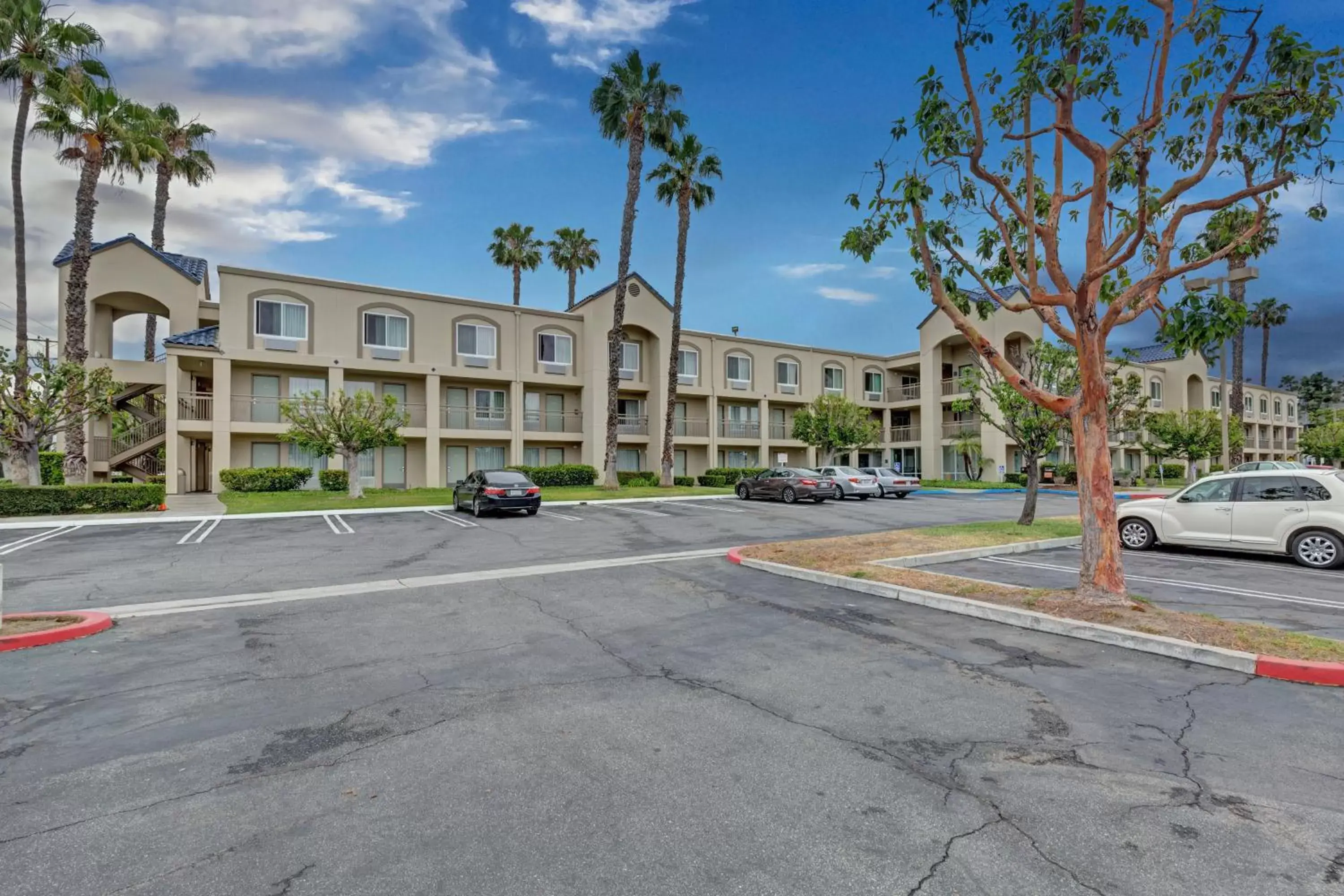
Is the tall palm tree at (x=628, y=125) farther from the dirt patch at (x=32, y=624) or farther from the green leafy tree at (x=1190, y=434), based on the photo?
the green leafy tree at (x=1190, y=434)

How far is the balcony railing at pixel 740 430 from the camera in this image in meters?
41.0

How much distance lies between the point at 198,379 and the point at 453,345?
455 inches

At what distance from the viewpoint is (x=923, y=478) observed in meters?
42.7

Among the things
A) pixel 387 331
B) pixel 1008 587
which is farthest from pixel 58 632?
pixel 387 331

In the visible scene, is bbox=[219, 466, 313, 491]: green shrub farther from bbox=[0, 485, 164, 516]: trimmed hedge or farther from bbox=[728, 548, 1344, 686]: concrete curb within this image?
bbox=[728, 548, 1344, 686]: concrete curb

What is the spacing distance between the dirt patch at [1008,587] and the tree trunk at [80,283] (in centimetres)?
2565

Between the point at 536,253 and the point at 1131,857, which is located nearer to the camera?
the point at 1131,857

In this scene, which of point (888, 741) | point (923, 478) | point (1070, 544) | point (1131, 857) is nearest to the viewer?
point (1131, 857)

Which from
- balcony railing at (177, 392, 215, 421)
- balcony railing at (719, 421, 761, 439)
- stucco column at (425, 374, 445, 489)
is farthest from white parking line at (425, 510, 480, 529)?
balcony railing at (719, 421, 761, 439)

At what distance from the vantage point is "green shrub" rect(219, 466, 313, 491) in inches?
1056

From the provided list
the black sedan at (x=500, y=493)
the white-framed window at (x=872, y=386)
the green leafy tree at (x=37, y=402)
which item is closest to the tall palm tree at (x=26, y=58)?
the green leafy tree at (x=37, y=402)

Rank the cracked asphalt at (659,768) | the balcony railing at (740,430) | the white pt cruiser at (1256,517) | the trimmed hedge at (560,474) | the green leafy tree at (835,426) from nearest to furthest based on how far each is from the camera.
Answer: the cracked asphalt at (659,768)
the white pt cruiser at (1256,517)
the trimmed hedge at (560,474)
the green leafy tree at (835,426)
the balcony railing at (740,430)

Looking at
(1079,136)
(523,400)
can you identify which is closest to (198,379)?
(523,400)

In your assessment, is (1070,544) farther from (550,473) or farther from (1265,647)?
(550,473)
